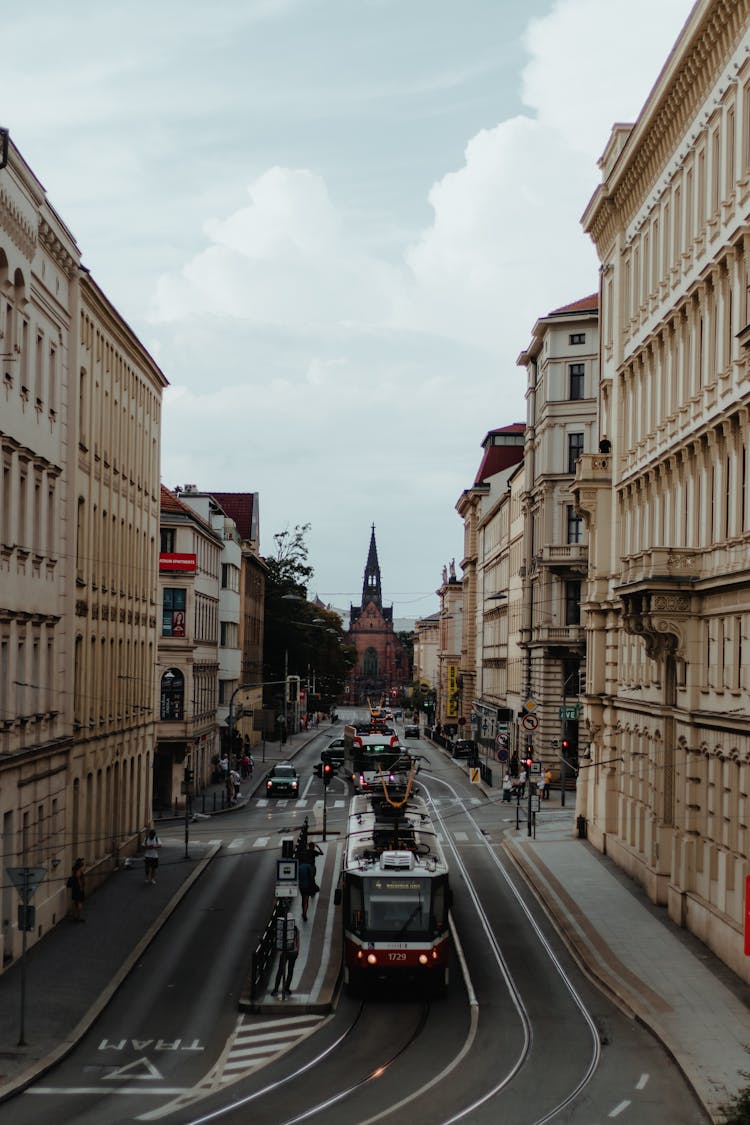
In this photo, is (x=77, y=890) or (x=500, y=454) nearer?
(x=77, y=890)

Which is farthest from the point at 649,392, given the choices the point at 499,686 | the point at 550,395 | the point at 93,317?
the point at 499,686

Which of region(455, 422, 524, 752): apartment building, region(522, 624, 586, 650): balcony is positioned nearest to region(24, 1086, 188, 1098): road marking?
region(522, 624, 586, 650): balcony

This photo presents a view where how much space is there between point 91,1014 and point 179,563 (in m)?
46.6

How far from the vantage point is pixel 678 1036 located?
27.7 metres

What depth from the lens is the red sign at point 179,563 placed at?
245ft

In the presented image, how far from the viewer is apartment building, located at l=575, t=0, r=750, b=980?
3478cm

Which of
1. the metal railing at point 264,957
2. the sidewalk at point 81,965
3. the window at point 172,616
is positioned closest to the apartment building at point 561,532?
the window at point 172,616

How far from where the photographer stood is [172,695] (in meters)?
73.9

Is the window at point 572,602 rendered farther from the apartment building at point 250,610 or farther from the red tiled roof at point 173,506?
the apartment building at point 250,610

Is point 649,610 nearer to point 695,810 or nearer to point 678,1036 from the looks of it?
point 695,810

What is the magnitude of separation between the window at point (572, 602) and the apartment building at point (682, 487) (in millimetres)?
25702

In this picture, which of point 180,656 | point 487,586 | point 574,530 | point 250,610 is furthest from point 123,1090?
point 487,586

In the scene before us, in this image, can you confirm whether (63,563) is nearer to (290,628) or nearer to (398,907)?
(398,907)

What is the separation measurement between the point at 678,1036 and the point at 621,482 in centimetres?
2495
